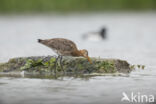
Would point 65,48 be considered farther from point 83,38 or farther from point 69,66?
point 83,38

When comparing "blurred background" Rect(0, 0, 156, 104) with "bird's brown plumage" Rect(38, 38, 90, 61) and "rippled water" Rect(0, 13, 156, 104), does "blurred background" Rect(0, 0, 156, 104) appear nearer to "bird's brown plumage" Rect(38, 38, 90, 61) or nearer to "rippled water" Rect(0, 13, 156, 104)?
A: "rippled water" Rect(0, 13, 156, 104)

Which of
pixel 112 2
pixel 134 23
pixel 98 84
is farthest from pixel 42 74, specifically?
pixel 112 2

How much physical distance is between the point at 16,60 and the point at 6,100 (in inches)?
140

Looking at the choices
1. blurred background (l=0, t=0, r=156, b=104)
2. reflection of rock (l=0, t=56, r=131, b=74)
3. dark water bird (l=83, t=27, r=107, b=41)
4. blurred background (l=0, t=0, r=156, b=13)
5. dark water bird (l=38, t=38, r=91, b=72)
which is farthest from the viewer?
blurred background (l=0, t=0, r=156, b=13)

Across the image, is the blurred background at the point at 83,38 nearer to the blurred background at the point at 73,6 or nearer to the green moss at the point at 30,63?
the blurred background at the point at 73,6

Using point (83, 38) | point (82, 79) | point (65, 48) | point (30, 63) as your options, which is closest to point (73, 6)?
point (83, 38)

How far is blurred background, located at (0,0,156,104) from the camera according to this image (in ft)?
30.8

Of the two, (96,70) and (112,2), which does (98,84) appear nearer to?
(96,70)

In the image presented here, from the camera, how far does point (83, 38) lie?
27.1 meters

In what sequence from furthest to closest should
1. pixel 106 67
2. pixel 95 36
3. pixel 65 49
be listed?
1. pixel 95 36
2. pixel 65 49
3. pixel 106 67

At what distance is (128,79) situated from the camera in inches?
429

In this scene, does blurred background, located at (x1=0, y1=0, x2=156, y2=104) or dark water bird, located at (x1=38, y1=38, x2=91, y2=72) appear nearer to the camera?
blurred background, located at (x1=0, y1=0, x2=156, y2=104)

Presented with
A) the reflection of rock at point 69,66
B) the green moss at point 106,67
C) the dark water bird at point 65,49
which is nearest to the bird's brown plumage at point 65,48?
the dark water bird at point 65,49

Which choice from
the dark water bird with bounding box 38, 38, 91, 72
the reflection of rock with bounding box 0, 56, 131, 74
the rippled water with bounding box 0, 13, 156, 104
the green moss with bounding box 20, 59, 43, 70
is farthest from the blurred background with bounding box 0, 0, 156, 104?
the dark water bird with bounding box 38, 38, 91, 72
